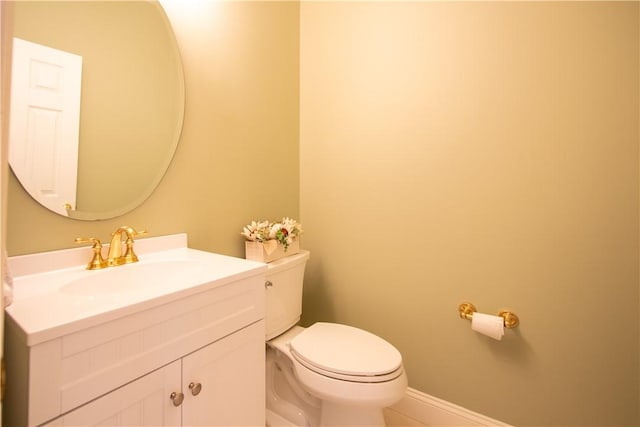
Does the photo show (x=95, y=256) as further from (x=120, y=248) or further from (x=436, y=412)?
(x=436, y=412)

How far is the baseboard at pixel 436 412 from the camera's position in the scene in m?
1.35

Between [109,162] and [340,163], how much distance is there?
1.07m

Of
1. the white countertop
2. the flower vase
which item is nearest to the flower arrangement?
the flower vase

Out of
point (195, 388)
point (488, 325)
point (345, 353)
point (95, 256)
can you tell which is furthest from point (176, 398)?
point (488, 325)

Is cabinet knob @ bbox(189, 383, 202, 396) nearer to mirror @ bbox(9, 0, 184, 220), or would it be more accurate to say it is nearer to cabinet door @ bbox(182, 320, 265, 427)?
cabinet door @ bbox(182, 320, 265, 427)

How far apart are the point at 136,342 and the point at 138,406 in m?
0.15

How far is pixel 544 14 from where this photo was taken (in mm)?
1158

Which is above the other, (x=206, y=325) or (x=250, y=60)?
(x=250, y=60)

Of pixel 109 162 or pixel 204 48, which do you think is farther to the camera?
pixel 204 48

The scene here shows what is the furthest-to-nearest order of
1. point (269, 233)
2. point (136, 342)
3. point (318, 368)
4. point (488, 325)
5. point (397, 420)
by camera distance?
point (397, 420) < point (269, 233) < point (488, 325) < point (318, 368) < point (136, 342)

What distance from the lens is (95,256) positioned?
3.10ft

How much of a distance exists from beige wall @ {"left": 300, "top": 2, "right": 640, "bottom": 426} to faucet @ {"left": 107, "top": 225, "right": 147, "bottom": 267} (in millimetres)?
999

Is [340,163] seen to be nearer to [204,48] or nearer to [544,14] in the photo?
[204,48]

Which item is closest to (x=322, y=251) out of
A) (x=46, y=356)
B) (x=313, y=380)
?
(x=313, y=380)
